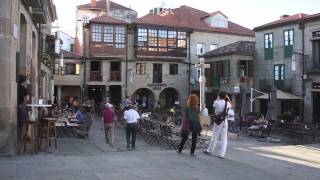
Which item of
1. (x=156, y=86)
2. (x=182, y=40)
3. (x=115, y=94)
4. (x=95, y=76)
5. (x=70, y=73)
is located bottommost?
(x=115, y=94)

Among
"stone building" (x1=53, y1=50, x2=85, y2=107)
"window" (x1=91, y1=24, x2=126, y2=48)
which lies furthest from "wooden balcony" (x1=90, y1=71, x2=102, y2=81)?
"window" (x1=91, y1=24, x2=126, y2=48)

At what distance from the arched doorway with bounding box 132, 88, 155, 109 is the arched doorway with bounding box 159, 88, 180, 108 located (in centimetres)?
137

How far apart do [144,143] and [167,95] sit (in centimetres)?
3128

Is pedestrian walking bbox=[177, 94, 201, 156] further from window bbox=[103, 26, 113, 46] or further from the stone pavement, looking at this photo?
window bbox=[103, 26, 113, 46]

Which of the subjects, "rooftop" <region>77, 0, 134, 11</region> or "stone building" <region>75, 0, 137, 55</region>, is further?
"rooftop" <region>77, 0, 134, 11</region>

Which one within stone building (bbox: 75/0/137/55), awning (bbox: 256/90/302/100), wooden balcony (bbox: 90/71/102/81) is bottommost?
awning (bbox: 256/90/302/100)

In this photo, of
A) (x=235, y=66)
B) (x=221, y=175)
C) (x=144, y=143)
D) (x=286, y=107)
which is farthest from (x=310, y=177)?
(x=235, y=66)

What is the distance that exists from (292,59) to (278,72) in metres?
6.49

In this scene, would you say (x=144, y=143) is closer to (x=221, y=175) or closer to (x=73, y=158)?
(x=73, y=158)

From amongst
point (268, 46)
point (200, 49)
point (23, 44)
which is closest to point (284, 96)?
point (268, 46)

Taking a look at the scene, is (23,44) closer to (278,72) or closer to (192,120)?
(192,120)

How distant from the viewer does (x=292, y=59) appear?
29.1m

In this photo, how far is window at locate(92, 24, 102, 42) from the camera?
4334 centimetres

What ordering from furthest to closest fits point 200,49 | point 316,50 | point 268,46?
point 200,49, point 268,46, point 316,50
